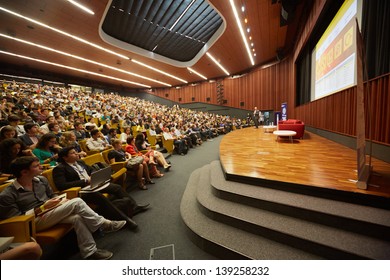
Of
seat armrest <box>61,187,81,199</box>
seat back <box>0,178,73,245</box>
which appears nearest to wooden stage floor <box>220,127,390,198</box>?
seat armrest <box>61,187,81,199</box>

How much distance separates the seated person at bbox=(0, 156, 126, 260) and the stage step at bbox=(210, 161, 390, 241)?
1.33 m

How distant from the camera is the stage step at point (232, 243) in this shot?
1312mm

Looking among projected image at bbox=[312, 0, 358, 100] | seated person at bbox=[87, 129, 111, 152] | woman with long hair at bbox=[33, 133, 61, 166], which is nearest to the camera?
woman with long hair at bbox=[33, 133, 61, 166]

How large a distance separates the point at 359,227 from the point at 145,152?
340 cm

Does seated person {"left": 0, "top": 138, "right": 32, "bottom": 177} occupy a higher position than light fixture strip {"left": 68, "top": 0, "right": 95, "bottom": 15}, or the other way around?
light fixture strip {"left": 68, "top": 0, "right": 95, "bottom": 15}

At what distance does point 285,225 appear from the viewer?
4.74ft

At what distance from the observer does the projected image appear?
2.99 meters

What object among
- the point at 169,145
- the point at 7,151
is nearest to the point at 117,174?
the point at 7,151

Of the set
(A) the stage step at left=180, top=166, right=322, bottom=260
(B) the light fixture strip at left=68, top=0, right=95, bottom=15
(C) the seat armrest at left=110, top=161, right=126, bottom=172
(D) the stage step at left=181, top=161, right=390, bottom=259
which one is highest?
(B) the light fixture strip at left=68, top=0, right=95, bottom=15

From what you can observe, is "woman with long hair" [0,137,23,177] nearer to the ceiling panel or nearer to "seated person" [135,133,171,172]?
"seated person" [135,133,171,172]

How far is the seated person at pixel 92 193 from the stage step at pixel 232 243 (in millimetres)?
678

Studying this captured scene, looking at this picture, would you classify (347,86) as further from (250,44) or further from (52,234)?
(250,44)

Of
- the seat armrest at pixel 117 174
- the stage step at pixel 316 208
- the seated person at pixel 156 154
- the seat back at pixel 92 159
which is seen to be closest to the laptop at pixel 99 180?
the seat armrest at pixel 117 174

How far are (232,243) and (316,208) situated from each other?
2.56 feet
